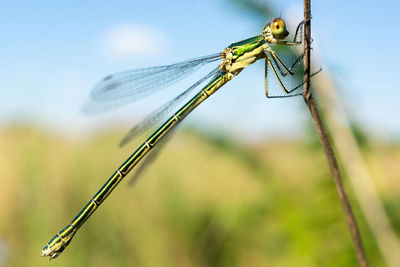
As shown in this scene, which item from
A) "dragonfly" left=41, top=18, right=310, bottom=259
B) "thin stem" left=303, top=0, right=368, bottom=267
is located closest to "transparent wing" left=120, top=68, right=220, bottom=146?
"dragonfly" left=41, top=18, right=310, bottom=259

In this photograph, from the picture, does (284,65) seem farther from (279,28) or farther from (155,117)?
(155,117)

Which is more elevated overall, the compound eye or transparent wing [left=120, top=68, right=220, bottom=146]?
the compound eye

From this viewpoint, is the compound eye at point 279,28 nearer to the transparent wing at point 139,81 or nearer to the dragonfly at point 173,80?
the dragonfly at point 173,80

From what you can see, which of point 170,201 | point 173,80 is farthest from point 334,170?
point 170,201

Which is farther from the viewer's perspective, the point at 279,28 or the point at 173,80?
the point at 173,80

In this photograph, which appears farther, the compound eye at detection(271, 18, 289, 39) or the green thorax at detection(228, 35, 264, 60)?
the green thorax at detection(228, 35, 264, 60)

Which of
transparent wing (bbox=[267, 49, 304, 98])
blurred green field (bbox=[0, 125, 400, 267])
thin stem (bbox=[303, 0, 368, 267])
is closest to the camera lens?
thin stem (bbox=[303, 0, 368, 267])

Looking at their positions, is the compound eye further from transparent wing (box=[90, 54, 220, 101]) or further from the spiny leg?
transparent wing (box=[90, 54, 220, 101])

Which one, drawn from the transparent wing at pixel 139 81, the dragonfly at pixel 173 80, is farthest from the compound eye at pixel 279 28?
the transparent wing at pixel 139 81

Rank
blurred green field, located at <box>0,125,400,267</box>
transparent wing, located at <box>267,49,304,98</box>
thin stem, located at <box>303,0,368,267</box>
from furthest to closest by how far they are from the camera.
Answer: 1. blurred green field, located at <box>0,125,400,267</box>
2. transparent wing, located at <box>267,49,304,98</box>
3. thin stem, located at <box>303,0,368,267</box>
